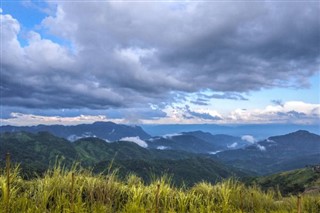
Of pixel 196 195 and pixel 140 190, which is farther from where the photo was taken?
pixel 196 195

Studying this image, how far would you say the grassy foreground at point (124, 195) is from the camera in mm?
11422

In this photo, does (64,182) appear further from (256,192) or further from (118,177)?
(256,192)

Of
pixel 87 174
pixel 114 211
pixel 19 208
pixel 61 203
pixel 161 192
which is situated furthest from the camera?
pixel 87 174

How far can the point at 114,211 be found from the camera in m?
11.9

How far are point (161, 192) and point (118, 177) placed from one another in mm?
2088

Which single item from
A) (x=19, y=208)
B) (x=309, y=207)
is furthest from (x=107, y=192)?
(x=309, y=207)

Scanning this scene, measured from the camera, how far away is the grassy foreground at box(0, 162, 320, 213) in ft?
37.5

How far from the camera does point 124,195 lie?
12.9 metres

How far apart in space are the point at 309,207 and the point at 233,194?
3012 mm

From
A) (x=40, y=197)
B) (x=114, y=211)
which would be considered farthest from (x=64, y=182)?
(x=114, y=211)

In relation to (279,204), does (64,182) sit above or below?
above

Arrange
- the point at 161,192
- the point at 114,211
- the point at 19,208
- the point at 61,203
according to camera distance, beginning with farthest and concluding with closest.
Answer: the point at 161,192 < the point at 114,211 < the point at 61,203 < the point at 19,208

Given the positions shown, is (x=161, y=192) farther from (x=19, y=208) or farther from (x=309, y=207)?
(x=309, y=207)

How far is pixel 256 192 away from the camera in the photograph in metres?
14.6
